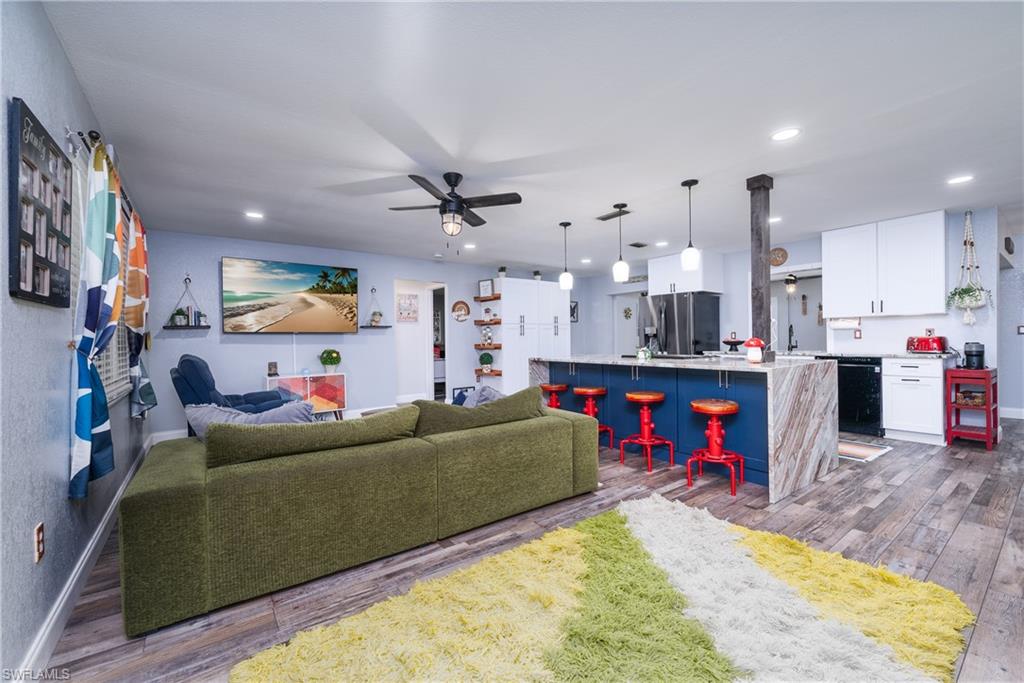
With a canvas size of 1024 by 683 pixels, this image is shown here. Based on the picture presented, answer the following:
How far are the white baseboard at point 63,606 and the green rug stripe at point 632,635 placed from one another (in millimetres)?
1778

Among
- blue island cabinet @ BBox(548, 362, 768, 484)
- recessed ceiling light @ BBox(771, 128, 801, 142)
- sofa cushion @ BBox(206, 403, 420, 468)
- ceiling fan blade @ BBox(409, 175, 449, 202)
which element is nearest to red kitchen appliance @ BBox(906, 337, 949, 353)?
blue island cabinet @ BBox(548, 362, 768, 484)

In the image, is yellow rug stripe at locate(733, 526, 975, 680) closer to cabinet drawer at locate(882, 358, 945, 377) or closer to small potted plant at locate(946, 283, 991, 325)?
cabinet drawer at locate(882, 358, 945, 377)

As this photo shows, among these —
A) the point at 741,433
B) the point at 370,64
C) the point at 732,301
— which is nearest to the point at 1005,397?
the point at 732,301

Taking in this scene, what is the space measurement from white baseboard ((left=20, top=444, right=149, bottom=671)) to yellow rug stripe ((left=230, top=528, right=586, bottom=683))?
69 cm

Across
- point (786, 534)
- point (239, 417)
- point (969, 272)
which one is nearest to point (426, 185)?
point (239, 417)

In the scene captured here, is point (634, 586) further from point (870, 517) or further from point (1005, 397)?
point (1005, 397)

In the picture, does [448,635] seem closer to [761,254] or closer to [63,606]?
[63,606]

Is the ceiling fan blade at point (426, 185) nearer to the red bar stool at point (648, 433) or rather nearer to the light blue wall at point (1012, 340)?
the red bar stool at point (648, 433)

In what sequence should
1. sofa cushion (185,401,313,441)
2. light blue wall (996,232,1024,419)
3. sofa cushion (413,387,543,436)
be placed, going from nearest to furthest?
sofa cushion (185,401,313,441)
sofa cushion (413,387,543,436)
light blue wall (996,232,1024,419)

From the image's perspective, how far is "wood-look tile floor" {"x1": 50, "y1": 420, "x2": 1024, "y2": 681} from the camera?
1659mm

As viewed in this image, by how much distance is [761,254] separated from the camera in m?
3.95

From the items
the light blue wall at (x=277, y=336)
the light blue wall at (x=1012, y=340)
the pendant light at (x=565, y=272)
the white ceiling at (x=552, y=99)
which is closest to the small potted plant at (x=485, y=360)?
the light blue wall at (x=277, y=336)

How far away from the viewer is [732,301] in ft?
23.6

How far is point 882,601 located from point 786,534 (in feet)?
2.35
